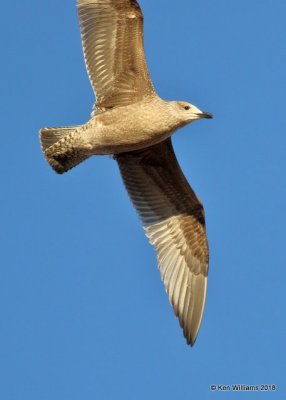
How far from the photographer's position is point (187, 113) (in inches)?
546

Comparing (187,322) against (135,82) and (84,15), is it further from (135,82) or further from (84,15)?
(84,15)

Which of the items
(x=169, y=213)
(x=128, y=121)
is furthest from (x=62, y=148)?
(x=169, y=213)

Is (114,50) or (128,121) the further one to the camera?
(114,50)

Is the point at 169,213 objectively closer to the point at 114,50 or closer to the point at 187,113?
the point at 187,113

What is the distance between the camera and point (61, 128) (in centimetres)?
1435

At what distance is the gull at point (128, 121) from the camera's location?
13828mm

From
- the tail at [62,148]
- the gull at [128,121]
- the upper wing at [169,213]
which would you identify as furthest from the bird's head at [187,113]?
the tail at [62,148]

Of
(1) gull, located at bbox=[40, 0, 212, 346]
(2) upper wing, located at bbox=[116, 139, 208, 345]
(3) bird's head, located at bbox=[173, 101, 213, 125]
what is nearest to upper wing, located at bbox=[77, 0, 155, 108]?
(1) gull, located at bbox=[40, 0, 212, 346]

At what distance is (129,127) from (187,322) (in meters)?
2.83

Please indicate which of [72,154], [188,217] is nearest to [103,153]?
[72,154]

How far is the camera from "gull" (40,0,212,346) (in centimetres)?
1383

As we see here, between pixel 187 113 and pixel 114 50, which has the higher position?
pixel 114 50

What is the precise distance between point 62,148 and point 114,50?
4.86ft

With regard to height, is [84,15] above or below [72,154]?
above
